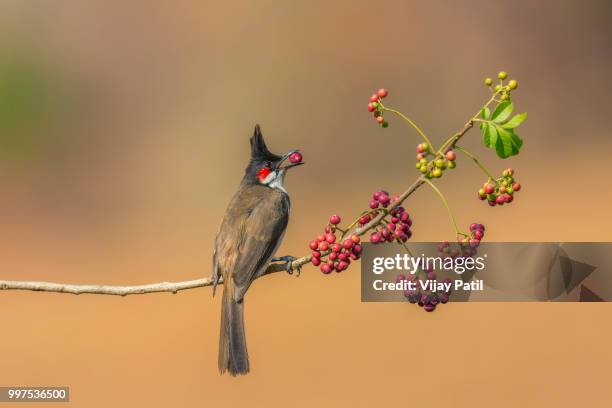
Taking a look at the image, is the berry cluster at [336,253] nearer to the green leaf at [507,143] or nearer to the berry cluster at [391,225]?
the berry cluster at [391,225]

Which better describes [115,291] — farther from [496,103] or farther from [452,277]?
[496,103]

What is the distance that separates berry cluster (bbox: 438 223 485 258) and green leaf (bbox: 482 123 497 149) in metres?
0.42

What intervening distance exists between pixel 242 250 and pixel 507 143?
55.5 inches

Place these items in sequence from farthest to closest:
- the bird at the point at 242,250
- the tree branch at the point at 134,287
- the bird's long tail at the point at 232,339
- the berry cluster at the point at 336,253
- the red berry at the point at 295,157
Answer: the red berry at the point at 295,157 → the bird at the point at 242,250 → the bird's long tail at the point at 232,339 → the berry cluster at the point at 336,253 → the tree branch at the point at 134,287

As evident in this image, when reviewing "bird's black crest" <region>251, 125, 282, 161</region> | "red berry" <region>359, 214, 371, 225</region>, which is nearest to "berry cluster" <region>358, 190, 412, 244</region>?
"red berry" <region>359, 214, 371, 225</region>

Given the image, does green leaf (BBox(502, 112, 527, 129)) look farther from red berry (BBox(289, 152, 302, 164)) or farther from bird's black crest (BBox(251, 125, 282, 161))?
bird's black crest (BBox(251, 125, 282, 161))

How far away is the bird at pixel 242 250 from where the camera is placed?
284cm

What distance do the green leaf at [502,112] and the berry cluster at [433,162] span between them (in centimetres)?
14

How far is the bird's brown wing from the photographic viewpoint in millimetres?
3045

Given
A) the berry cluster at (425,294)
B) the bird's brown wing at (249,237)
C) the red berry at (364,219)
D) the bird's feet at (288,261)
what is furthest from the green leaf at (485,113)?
the bird's brown wing at (249,237)

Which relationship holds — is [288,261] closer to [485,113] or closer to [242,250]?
[242,250]

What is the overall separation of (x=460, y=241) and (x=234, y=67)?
1751 cm

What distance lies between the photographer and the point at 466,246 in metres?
2.41

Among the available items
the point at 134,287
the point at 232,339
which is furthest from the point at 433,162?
the point at 232,339
